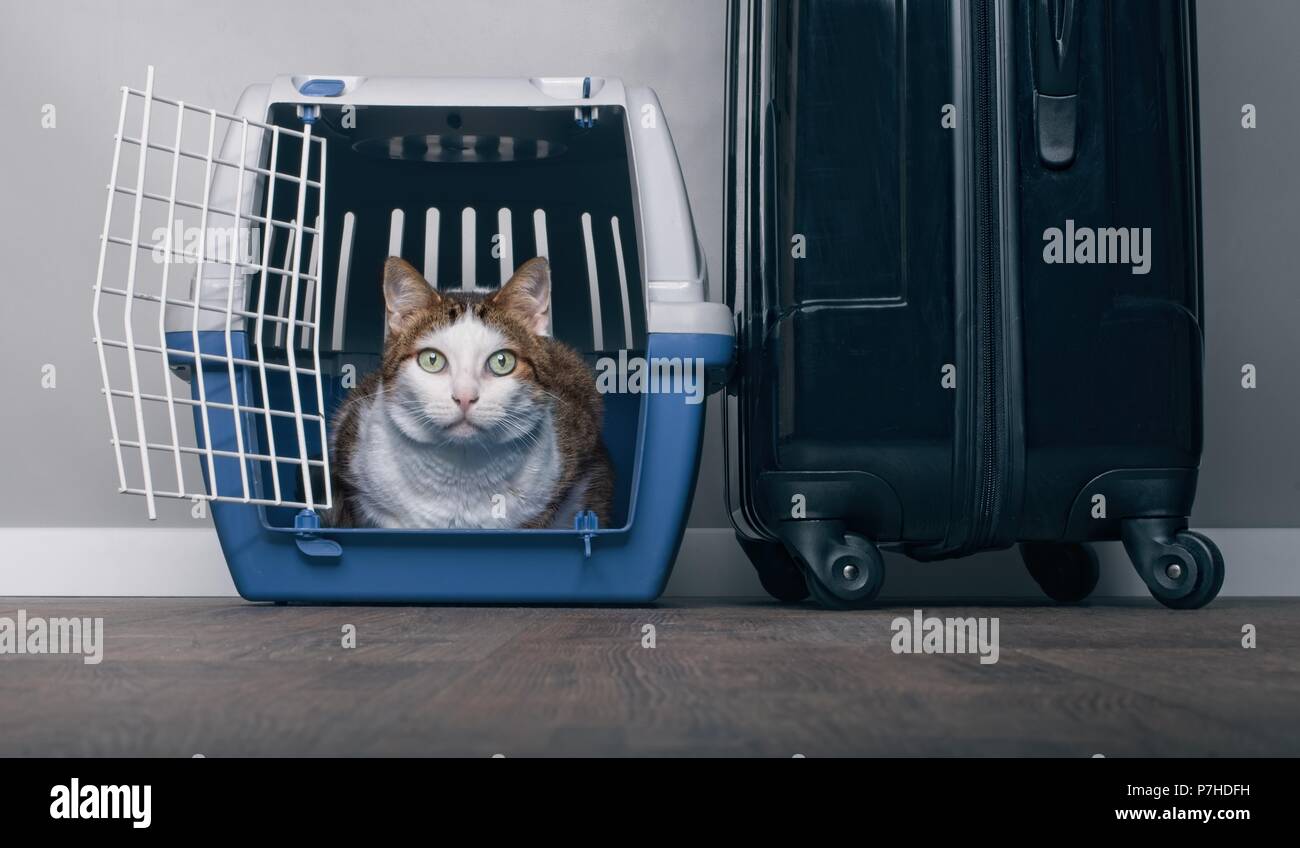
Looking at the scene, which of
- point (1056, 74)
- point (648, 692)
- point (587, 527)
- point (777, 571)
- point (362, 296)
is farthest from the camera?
point (362, 296)

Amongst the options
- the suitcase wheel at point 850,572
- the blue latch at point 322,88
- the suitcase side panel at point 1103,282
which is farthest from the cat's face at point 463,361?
the suitcase side panel at point 1103,282

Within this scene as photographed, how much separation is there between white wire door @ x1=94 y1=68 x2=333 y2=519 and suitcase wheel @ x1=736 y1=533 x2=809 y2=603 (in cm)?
68

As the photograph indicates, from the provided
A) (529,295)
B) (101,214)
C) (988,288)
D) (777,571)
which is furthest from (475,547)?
(101,214)

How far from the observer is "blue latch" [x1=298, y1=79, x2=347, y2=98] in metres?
1.56

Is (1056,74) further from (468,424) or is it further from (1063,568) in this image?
(468,424)

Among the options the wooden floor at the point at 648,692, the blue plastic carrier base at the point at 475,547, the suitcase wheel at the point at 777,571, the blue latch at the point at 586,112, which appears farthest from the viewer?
the suitcase wheel at the point at 777,571

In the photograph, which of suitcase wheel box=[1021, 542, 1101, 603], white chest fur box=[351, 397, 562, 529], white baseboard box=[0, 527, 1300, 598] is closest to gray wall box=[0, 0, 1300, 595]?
white baseboard box=[0, 527, 1300, 598]

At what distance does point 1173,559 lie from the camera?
54.4 inches

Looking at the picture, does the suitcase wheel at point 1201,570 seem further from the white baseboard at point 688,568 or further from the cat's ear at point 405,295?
the cat's ear at point 405,295

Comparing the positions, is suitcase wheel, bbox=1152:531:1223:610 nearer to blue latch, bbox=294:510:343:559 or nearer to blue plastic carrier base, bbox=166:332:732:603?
blue plastic carrier base, bbox=166:332:732:603

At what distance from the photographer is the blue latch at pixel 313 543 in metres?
1.47

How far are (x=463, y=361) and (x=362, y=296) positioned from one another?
508 mm

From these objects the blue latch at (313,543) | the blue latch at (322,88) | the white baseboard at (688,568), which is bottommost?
the white baseboard at (688,568)
